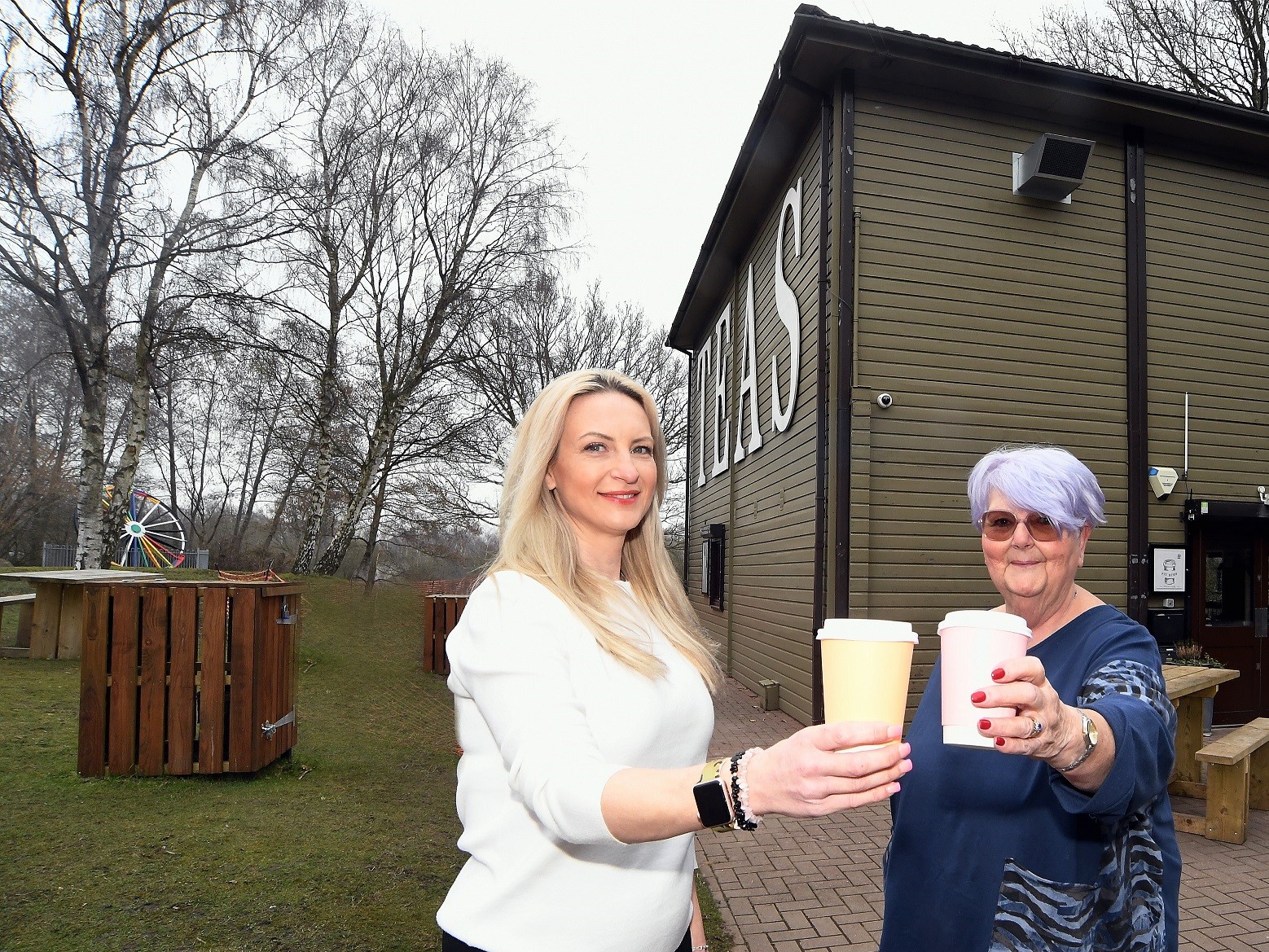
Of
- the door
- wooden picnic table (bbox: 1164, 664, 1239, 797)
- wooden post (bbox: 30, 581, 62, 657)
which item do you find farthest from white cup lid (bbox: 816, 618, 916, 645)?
wooden post (bbox: 30, 581, 62, 657)

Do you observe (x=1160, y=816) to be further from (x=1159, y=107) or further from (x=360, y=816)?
(x=1159, y=107)

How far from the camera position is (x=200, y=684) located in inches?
210

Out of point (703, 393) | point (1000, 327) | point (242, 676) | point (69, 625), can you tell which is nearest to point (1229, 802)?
point (1000, 327)

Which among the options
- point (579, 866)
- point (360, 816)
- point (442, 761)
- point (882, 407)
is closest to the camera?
point (579, 866)

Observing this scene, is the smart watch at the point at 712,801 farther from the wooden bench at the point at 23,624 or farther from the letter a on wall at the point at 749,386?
the wooden bench at the point at 23,624

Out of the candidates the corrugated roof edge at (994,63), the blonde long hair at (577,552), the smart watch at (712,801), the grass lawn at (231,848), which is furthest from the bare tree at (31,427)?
the smart watch at (712,801)

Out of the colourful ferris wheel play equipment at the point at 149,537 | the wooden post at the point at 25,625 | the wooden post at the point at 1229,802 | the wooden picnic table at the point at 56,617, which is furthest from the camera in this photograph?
the colourful ferris wheel play equipment at the point at 149,537

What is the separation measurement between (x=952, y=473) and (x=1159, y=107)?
4591 mm

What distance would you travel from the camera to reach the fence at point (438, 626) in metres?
11.5

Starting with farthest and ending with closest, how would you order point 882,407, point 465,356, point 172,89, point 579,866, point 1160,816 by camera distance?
1. point 465,356
2. point 172,89
3. point 882,407
4. point 1160,816
5. point 579,866

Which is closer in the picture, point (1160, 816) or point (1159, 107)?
point (1160, 816)

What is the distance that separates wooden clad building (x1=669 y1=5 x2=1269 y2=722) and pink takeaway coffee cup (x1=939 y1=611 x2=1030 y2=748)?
6952 mm

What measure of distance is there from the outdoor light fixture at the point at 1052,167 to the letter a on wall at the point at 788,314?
2.40m

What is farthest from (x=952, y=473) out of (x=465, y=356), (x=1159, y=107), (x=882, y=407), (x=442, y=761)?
(x=465, y=356)
